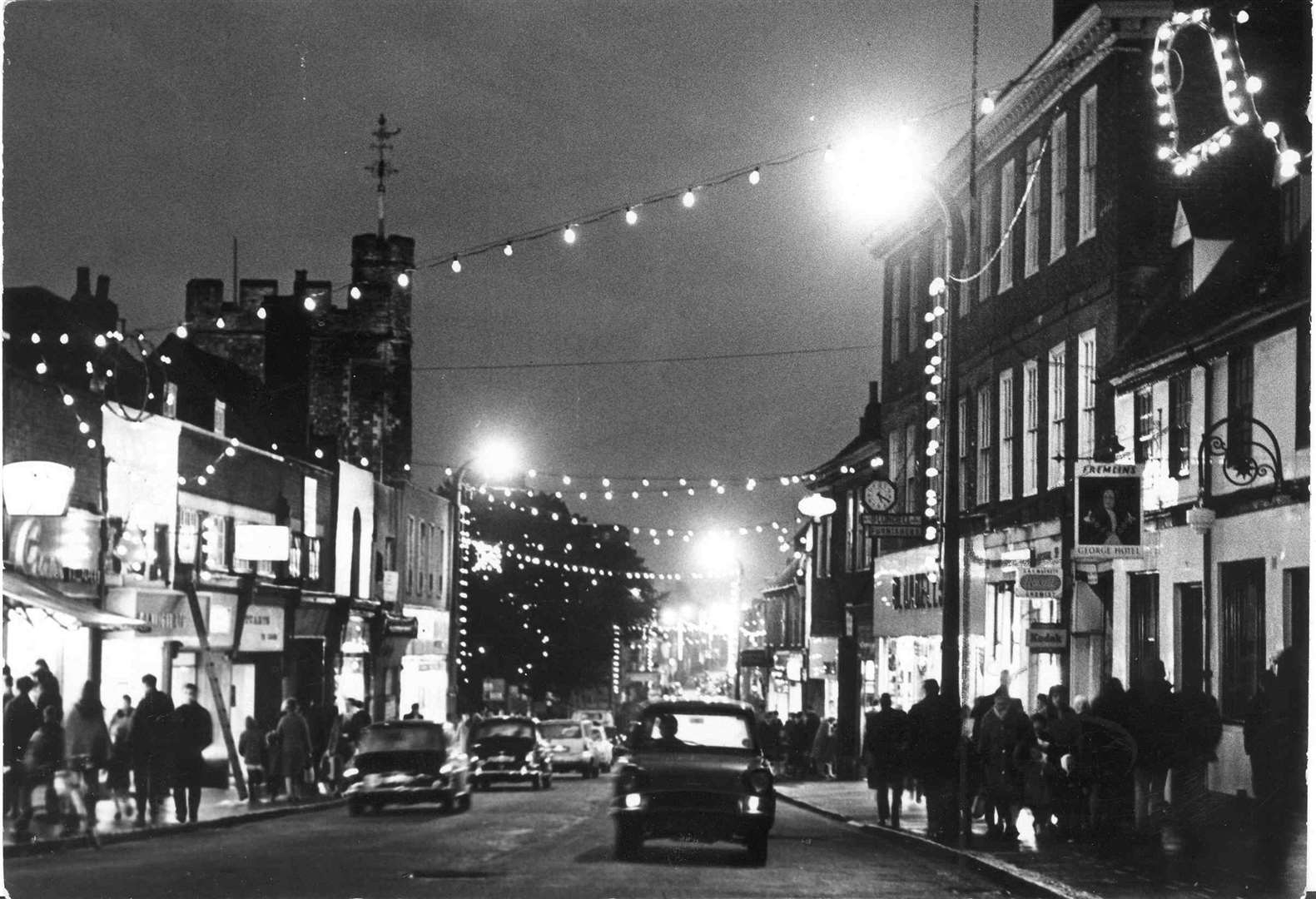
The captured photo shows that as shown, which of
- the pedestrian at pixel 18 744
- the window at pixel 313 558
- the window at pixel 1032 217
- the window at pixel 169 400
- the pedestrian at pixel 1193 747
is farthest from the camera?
the window at pixel 313 558

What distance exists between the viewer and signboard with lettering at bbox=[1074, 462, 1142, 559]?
26.4 meters

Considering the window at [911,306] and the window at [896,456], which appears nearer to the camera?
the window at [911,306]

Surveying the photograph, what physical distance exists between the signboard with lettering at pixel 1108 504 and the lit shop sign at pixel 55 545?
562 inches

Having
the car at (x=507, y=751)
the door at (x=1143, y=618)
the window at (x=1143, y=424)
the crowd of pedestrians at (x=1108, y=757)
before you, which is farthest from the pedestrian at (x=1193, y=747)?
the car at (x=507, y=751)

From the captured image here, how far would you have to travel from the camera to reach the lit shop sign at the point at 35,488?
25703mm

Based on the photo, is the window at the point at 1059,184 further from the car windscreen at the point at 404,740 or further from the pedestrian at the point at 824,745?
the pedestrian at the point at 824,745

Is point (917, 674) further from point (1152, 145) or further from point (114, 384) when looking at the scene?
point (114, 384)

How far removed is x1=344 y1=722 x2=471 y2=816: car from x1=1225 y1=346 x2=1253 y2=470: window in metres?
12.1

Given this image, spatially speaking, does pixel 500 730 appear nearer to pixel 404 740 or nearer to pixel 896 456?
pixel 404 740

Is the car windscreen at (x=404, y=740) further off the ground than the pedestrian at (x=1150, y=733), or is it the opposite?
the pedestrian at (x=1150, y=733)

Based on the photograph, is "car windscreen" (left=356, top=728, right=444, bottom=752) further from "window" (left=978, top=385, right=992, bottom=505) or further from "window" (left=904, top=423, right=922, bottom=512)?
"window" (left=904, top=423, right=922, bottom=512)

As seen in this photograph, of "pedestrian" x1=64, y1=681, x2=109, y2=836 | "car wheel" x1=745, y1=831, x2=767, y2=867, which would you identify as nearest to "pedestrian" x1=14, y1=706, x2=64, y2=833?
"pedestrian" x1=64, y1=681, x2=109, y2=836

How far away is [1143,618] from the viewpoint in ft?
99.2

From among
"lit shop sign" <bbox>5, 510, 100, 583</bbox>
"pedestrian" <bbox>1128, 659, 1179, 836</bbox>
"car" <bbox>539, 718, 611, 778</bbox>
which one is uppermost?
"lit shop sign" <bbox>5, 510, 100, 583</bbox>
